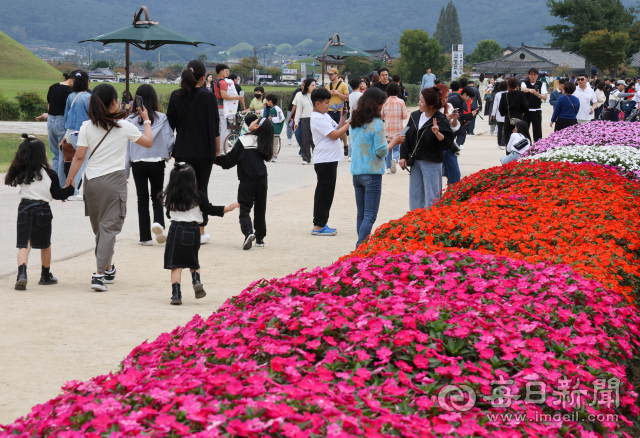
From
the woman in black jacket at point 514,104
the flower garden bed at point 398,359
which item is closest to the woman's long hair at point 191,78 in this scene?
the flower garden bed at point 398,359

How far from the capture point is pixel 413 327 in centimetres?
287

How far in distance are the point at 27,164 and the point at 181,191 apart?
1510mm

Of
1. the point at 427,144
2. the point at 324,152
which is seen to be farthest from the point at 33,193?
the point at 427,144

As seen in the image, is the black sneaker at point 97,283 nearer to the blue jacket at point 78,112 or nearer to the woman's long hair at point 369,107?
the woman's long hair at point 369,107

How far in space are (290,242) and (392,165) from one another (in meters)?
6.06

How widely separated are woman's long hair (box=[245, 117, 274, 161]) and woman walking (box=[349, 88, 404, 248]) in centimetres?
99

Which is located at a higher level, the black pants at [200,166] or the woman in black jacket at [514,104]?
the woman in black jacket at [514,104]

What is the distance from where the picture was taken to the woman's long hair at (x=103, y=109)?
236 inches

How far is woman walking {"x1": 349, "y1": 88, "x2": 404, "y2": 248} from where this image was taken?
282 inches

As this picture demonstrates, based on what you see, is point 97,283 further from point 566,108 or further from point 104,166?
point 566,108

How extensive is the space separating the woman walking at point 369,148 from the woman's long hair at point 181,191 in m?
2.16

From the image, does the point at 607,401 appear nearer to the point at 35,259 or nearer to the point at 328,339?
the point at 328,339

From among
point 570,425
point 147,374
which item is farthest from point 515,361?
point 147,374

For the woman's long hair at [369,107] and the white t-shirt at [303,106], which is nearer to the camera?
the woman's long hair at [369,107]
